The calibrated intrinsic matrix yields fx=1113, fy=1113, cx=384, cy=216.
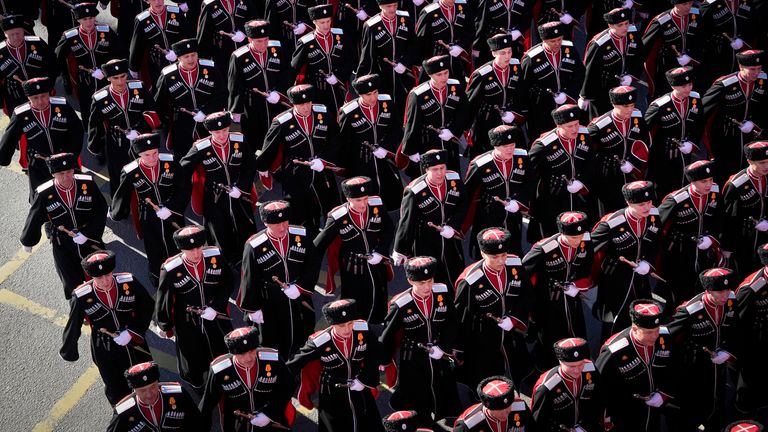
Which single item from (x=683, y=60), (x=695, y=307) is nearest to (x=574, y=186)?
(x=695, y=307)

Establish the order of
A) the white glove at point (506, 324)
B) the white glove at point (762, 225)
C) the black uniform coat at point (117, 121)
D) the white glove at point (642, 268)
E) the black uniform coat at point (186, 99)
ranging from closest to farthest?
the white glove at point (506, 324)
the white glove at point (642, 268)
the white glove at point (762, 225)
the black uniform coat at point (117, 121)
the black uniform coat at point (186, 99)

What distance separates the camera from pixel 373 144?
441 inches

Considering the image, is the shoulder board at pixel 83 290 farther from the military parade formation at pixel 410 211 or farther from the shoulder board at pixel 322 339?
the shoulder board at pixel 322 339

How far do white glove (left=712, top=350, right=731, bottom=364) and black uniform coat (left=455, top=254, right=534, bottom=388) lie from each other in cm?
158

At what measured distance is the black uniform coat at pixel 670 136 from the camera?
11219mm

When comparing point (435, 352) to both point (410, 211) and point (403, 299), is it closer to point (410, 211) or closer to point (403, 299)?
point (403, 299)

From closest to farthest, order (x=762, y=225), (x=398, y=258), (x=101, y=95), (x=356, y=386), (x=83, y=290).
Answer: (x=356, y=386)
(x=83, y=290)
(x=398, y=258)
(x=762, y=225)
(x=101, y=95)

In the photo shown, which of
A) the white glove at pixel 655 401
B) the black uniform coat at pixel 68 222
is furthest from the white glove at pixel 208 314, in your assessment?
the white glove at pixel 655 401

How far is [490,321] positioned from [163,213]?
3.31 m

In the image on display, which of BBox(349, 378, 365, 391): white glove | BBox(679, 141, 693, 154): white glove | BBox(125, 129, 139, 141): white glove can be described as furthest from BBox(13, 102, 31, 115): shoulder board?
BBox(679, 141, 693, 154): white glove

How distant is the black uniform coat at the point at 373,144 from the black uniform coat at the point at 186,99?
1567 mm

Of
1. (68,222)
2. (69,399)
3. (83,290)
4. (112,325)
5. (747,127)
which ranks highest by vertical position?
(747,127)

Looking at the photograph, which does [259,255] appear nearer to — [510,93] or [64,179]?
[64,179]

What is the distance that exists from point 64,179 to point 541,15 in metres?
6.15
